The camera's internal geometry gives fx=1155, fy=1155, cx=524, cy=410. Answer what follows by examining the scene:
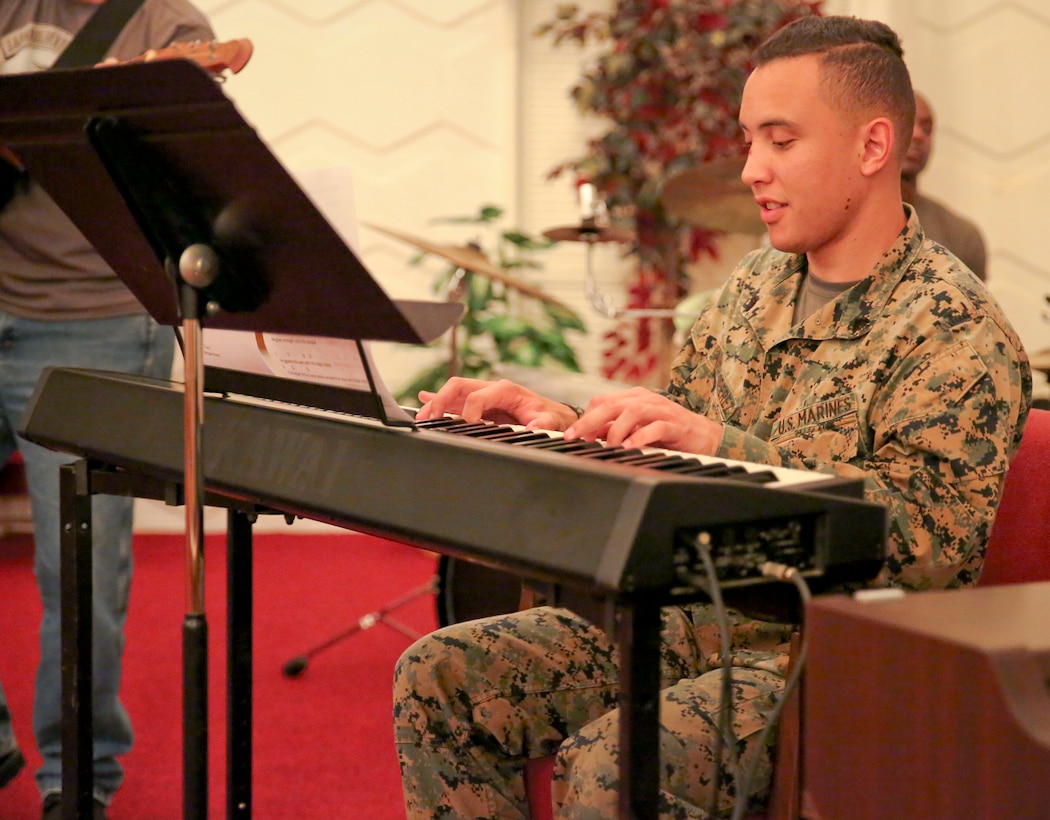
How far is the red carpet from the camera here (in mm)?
2211

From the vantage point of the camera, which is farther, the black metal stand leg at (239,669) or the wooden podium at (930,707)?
the black metal stand leg at (239,669)

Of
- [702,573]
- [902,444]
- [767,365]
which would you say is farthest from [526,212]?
[702,573]

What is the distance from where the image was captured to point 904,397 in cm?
128

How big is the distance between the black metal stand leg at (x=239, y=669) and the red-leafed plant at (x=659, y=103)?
2.91 meters

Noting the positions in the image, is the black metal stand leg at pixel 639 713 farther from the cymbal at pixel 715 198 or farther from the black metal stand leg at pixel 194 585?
the cymbal at pixel 715 198

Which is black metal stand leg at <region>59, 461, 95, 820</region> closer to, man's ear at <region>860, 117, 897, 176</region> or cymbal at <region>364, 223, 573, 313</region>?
man's ear at <region>860, 117, 897, 176</region>

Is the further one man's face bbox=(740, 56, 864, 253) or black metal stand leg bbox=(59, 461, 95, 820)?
black metal stand leg bbox=(59, 461, 95, 820)

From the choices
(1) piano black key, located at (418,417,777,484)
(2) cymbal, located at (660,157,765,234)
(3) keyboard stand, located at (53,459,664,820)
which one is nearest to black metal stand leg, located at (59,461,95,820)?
(3) keyboard stand, located at (53,459,664,820)

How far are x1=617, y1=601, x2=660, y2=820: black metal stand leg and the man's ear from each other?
0.78 m

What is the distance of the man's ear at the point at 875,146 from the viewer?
58.1 inches

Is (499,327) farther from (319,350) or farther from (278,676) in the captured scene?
(319,350)

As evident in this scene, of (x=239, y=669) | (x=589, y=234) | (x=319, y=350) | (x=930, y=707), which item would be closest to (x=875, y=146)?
(x=319, y=350)

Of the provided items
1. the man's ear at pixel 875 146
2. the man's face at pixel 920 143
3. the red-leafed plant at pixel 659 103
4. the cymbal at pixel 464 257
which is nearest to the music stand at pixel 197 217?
the man's ear at pixel 875 146

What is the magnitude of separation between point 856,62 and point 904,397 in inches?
18.9
